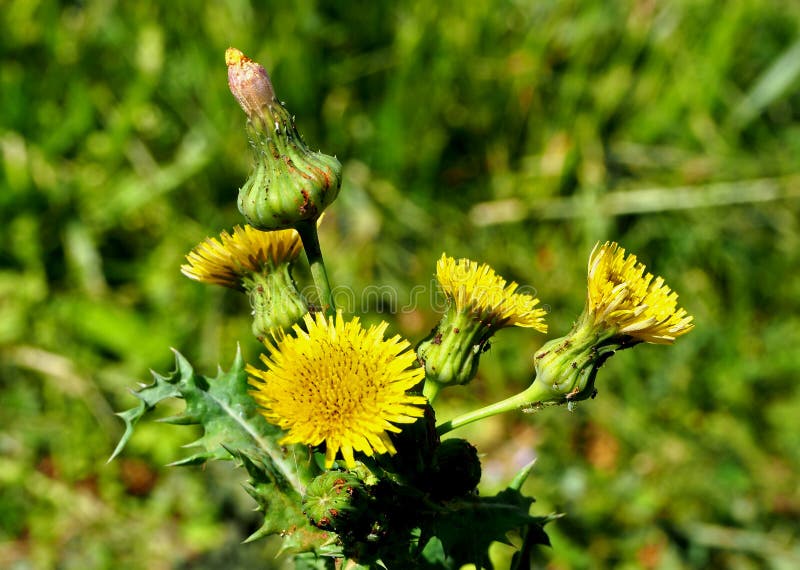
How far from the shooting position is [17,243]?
3.92 metres

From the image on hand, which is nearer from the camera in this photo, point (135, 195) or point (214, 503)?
point (214, 503)

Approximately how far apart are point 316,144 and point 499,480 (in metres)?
2.24

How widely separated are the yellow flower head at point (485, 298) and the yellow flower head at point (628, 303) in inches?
4.9

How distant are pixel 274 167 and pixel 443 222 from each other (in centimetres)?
290

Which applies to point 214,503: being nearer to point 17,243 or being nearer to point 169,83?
point 17,243

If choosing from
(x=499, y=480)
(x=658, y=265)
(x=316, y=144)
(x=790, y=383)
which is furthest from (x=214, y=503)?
(x=790, y=383)

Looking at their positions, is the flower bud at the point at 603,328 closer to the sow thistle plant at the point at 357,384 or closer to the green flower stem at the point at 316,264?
the sow thistle plant at the point at 357,384

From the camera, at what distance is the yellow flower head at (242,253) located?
161 cm

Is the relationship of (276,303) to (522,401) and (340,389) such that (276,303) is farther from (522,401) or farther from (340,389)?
(522,401)

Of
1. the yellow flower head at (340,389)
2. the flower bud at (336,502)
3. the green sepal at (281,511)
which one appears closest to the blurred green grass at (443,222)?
the green sepal at (281,511)

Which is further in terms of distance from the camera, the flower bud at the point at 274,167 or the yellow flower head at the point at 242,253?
the yellow flower head at the point at 242,253

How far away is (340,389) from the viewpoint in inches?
48.8

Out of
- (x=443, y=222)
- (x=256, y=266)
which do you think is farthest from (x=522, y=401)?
(x=443, y=222)

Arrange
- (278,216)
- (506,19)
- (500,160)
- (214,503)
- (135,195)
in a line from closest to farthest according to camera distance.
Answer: (278,216)
(214,503)
(135,195)
(500,160)
(506,19)
